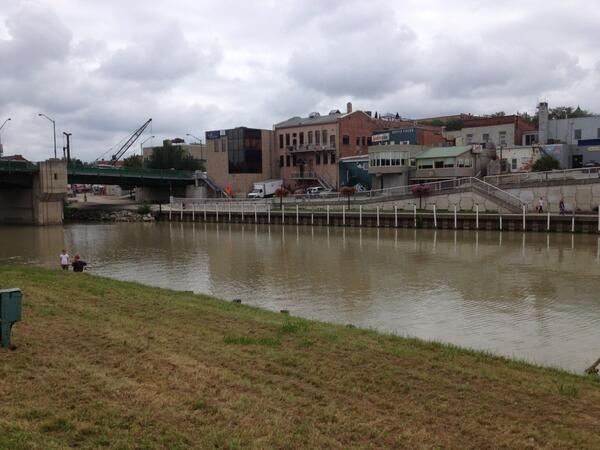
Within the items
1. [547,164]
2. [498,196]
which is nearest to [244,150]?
[547,164]

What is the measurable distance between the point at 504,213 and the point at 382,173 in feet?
75.4

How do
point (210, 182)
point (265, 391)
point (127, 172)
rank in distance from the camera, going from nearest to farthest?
point (265, 391), point (127, 172), point (210, 182)

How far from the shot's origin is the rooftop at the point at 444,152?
231ft

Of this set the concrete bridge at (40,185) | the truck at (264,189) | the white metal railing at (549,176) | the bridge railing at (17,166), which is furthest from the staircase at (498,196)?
the bridge railing at (17,166)

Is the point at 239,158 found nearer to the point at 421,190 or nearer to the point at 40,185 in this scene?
the point at 40,185

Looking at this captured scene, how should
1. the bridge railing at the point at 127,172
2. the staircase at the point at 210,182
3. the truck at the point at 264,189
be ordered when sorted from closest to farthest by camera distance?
the bridge railing at the point at 127,172, the truck at the point at 264,189, the staircase at the point at 210,182

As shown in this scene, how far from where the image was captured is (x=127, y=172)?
281 feet

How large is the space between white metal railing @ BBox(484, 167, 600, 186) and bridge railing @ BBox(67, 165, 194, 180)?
5078cm

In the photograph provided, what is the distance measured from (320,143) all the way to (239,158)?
46.5 ft

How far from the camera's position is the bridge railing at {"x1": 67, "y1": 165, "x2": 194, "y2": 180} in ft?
265

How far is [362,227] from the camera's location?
6103cm

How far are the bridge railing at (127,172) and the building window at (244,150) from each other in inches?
304

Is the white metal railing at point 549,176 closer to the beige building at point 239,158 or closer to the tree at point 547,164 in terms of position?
the tree at point 547,164

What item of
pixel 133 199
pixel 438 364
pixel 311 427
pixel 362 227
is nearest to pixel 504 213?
pixel 362 227
